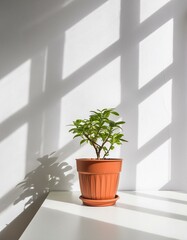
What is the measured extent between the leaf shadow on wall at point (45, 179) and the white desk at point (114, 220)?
165mm

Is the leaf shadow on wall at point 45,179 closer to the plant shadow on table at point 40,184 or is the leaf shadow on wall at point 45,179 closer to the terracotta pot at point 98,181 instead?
the plant shadow on table at point 40,184

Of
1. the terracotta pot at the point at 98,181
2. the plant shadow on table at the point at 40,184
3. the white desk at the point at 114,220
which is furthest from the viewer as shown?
the plant shadow on table at the point at 40,184

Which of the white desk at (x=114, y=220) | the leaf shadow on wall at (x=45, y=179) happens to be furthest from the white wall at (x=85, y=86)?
the white desk at (x=114, y=220)

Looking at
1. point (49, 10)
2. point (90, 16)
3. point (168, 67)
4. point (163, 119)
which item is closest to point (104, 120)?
point (163, 119)

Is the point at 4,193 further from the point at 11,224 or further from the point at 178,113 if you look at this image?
the point at 178,113

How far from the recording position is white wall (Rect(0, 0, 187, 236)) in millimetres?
1553

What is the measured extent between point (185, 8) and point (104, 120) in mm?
942

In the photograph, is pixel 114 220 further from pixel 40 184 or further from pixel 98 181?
pixel 40 184

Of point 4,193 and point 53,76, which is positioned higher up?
point 53,76

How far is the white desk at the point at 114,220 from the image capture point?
85cm

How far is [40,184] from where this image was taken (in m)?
1.55

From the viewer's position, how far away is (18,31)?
64.4 inches

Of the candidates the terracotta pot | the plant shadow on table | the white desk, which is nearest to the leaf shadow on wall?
the plant shadow on table

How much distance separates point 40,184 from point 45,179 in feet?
0.14
